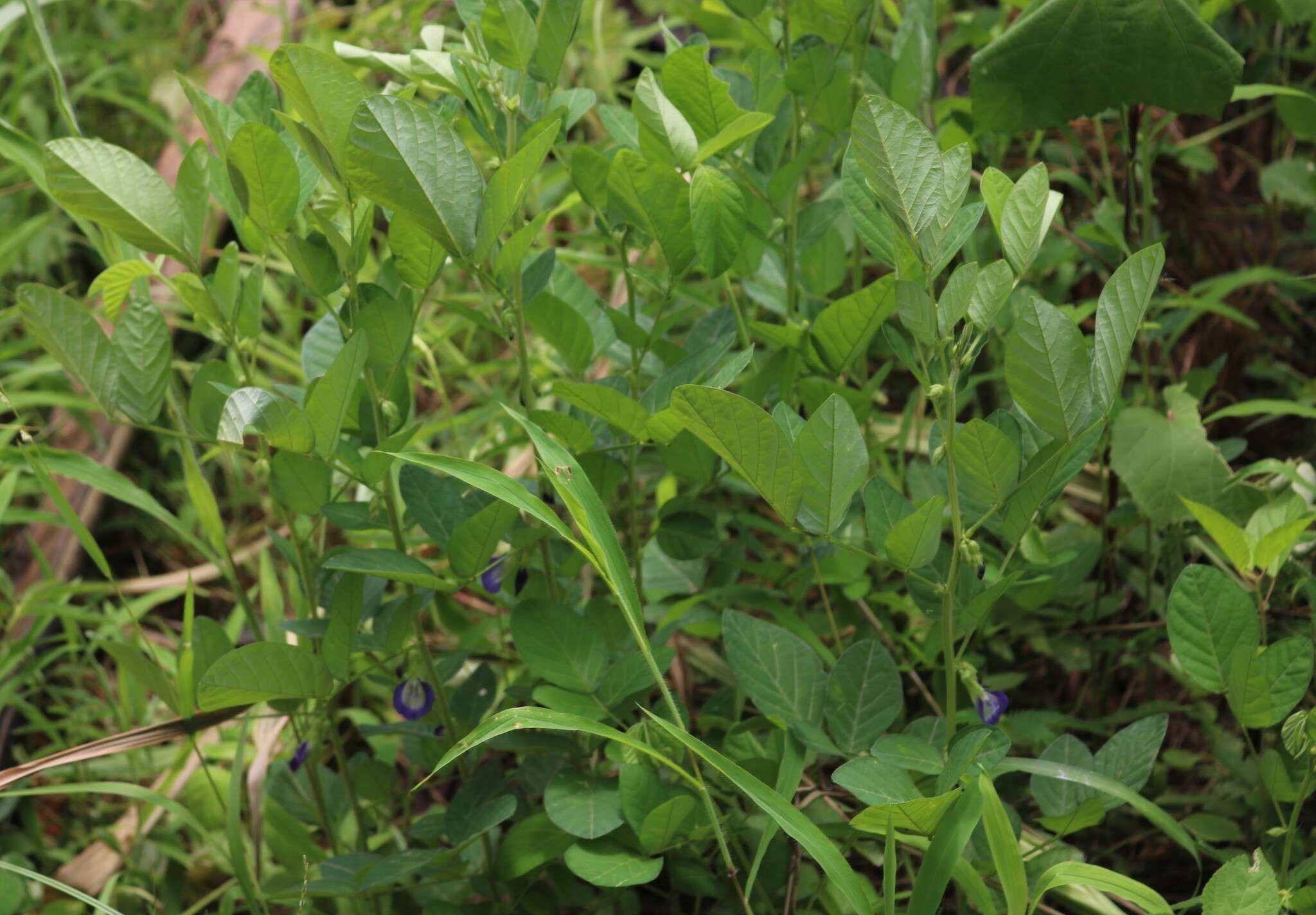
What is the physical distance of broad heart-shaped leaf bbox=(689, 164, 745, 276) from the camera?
861 mm

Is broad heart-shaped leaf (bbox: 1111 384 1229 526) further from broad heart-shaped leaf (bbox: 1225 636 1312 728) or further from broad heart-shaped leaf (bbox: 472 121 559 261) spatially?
broad heart-shaped leaf (bbox: 472 121 559 261)

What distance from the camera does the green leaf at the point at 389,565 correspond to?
832 millimetres

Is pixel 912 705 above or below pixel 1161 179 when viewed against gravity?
below

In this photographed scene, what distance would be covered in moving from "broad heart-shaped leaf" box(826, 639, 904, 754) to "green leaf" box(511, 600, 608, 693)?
0.20 m

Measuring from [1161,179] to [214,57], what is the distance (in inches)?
76.1

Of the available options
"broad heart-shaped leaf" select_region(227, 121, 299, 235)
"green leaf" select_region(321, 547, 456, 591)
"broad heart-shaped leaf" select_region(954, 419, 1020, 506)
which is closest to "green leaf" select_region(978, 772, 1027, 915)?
"broad heart-shaped leaf" select_region(954, 419, 1020, 506)

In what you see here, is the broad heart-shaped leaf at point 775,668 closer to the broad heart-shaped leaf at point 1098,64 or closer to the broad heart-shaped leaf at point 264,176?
the broad heart-shaped leaf at point 264,176

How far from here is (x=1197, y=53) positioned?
105 centimetres

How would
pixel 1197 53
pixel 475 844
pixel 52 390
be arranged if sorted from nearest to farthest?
pixel 1197 53, pixel 475 844, pixel 52 390

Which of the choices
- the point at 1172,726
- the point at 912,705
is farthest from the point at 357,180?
the point at 1172,726

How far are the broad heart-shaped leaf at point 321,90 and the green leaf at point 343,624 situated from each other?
0.35m

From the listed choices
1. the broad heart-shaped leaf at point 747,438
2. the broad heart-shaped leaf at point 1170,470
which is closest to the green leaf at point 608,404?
the broad heart-shaped leaf at point 747,438

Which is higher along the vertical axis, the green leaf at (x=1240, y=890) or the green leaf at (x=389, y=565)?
the green leaf at (x=389, y=565)

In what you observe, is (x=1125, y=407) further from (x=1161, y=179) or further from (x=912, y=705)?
(x=1161, y=179)
